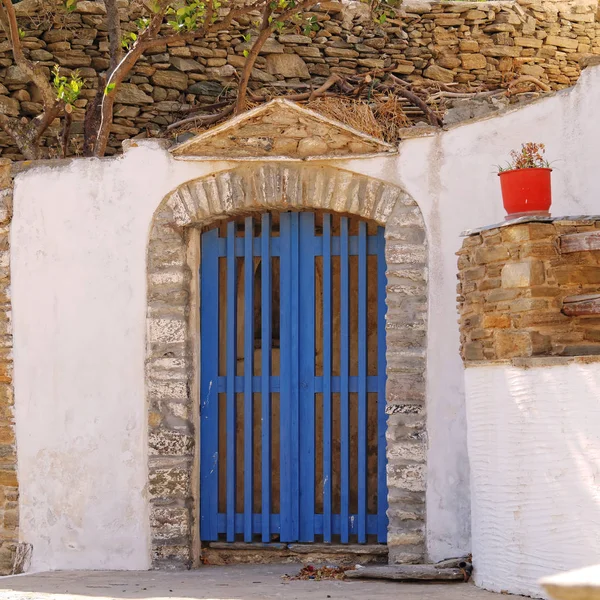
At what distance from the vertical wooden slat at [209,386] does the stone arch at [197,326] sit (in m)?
0.09

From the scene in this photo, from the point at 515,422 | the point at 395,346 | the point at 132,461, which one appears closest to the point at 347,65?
the point at 395,346

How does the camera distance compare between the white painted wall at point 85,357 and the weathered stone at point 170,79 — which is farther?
the weathered stone at point 170,79

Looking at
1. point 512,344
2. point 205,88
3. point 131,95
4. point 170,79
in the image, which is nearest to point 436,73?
point 205,88

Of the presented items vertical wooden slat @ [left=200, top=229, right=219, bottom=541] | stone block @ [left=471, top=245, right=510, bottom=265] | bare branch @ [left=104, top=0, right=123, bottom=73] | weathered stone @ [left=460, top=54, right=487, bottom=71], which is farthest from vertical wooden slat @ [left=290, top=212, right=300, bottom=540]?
weathered stone @ [left=460, top=54, right=487, bottom=71]

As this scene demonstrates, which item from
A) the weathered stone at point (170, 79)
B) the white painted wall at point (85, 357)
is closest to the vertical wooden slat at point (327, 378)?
the white painted wall at point (85, 357)

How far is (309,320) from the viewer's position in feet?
23.3

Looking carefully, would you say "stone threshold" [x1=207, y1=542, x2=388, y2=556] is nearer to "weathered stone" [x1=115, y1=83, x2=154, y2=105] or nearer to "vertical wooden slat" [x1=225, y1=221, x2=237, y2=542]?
"vertical wooden slat" [x1=225, y1=221, x2=237, y2=542]

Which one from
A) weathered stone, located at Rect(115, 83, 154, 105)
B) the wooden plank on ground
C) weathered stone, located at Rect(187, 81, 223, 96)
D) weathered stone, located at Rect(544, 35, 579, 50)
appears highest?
weathered stone, located at Rect(544, 35, 579, 50)

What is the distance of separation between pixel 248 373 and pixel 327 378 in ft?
1.79

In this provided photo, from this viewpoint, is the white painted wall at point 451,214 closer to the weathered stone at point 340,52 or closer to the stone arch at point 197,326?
the stone arch at point 197,326

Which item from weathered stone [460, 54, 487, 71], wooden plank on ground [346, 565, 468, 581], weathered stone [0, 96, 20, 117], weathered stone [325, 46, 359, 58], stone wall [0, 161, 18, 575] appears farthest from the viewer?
weathered stone [460, 54, 487, 71]

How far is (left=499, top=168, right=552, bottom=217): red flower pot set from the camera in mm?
5570

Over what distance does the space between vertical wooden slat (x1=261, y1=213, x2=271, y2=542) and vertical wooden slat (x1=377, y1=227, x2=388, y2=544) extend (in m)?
0.74

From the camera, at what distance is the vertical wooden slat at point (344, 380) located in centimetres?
697
